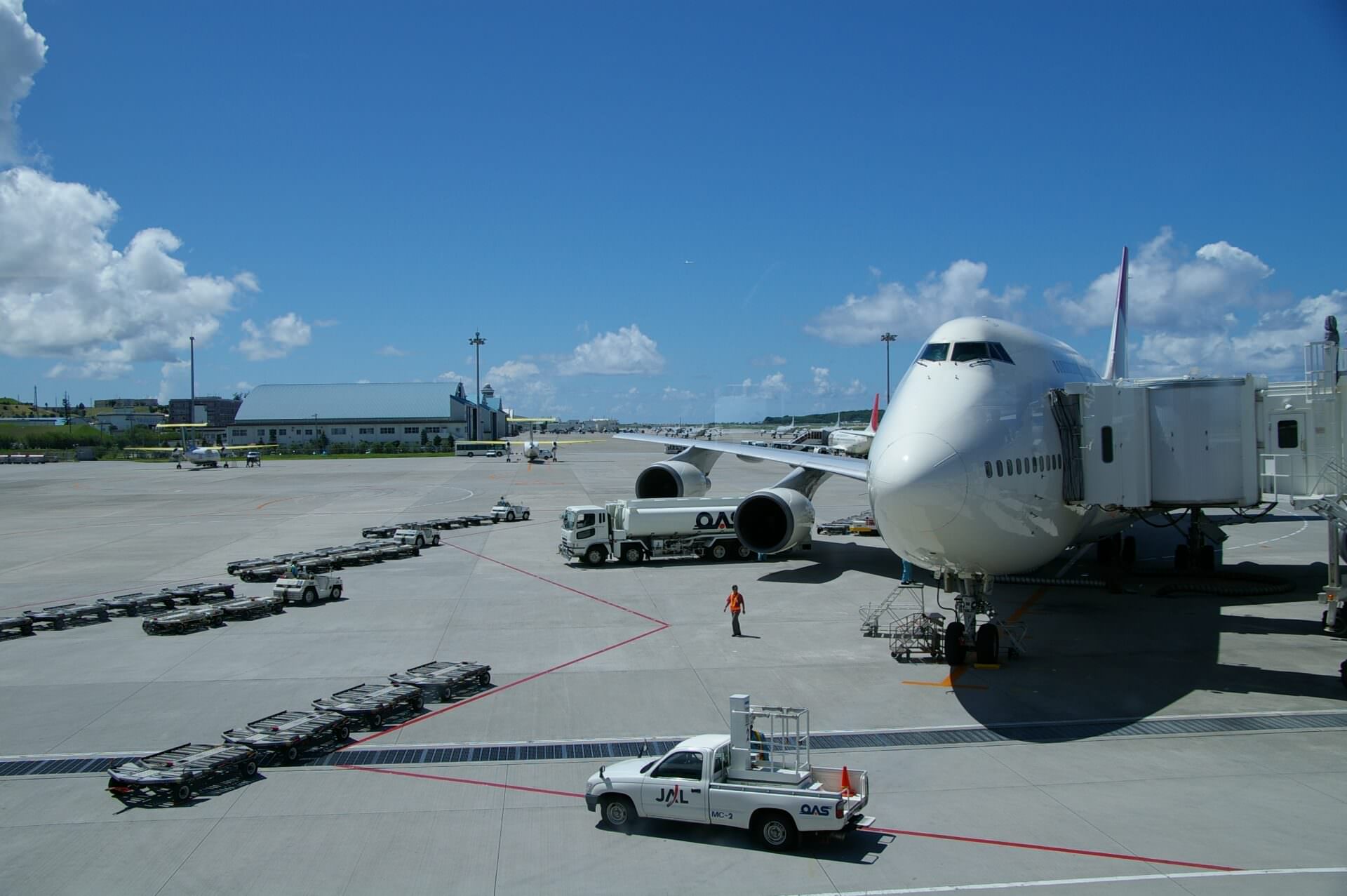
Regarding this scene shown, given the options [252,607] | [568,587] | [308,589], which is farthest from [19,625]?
[568,587]

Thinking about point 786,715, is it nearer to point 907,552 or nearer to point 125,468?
point 907,552

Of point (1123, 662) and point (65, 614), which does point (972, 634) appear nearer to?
point (1123, 662)

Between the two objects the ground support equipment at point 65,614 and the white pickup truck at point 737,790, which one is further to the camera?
the ground support equipment at point 65,614

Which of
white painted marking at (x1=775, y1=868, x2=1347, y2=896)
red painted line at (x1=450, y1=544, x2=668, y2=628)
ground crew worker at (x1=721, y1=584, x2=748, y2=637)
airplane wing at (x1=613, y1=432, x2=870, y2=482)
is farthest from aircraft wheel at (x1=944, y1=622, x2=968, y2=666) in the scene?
white painted marking at (x1=775, y1=868, x2=1347, y2=896)

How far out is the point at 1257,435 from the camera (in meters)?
19.0

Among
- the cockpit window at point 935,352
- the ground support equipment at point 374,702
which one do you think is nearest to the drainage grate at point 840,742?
the ground support equipment at point 374,702

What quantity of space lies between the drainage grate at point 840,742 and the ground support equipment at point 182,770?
42.5 inches

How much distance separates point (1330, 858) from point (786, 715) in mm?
6518

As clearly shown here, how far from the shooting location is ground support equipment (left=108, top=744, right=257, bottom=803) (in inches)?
508

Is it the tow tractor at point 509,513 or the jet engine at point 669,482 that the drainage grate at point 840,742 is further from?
the tow tractor at point 509,513

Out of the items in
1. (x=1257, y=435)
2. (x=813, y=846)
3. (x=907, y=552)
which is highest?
(x=1257, y=435)

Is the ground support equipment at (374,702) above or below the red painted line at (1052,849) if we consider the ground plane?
above

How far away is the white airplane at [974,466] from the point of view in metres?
16.5

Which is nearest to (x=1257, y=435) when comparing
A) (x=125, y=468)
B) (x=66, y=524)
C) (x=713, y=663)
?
(x=713, y=663)
